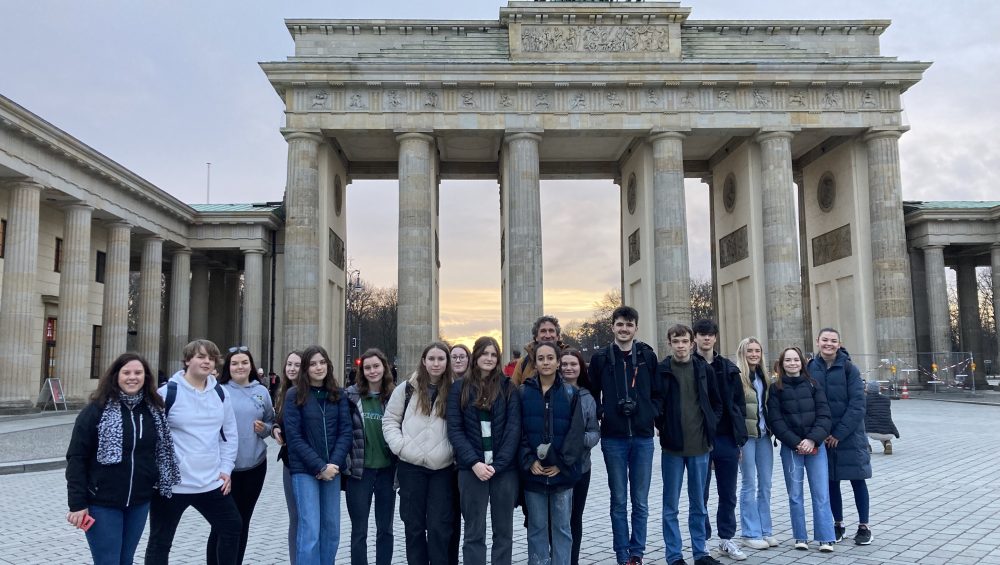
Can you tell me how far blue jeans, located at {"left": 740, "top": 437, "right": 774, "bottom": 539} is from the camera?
7.02m

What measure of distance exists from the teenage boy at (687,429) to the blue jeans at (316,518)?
294 centimetres

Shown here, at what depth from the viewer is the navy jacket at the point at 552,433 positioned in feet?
18.4

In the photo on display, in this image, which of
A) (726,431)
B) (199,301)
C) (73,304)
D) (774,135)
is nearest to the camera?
(726,431)

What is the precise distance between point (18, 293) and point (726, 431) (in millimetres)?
23691

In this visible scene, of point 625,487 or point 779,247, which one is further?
point 779,247

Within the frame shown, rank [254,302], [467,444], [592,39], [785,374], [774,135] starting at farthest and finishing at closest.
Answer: [254,302] < [592,39] < [774,135] < [785,374] < [467,444]

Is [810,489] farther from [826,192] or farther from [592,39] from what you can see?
[826,192]

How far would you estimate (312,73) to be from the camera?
95.7 feet

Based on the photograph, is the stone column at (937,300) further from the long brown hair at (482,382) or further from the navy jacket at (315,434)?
the navy jacket at (315,434)

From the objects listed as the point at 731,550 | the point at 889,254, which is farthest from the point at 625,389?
the point at 889,254

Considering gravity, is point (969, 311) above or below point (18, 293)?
below

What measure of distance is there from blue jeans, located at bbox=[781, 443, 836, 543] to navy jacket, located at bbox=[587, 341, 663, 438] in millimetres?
1722

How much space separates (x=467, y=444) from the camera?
5504 mm

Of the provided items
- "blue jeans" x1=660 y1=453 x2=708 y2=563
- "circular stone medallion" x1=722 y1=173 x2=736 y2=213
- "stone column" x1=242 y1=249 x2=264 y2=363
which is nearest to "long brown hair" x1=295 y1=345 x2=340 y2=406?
"blue jeans" x1=660 y1=453 x2=708 y2=563
